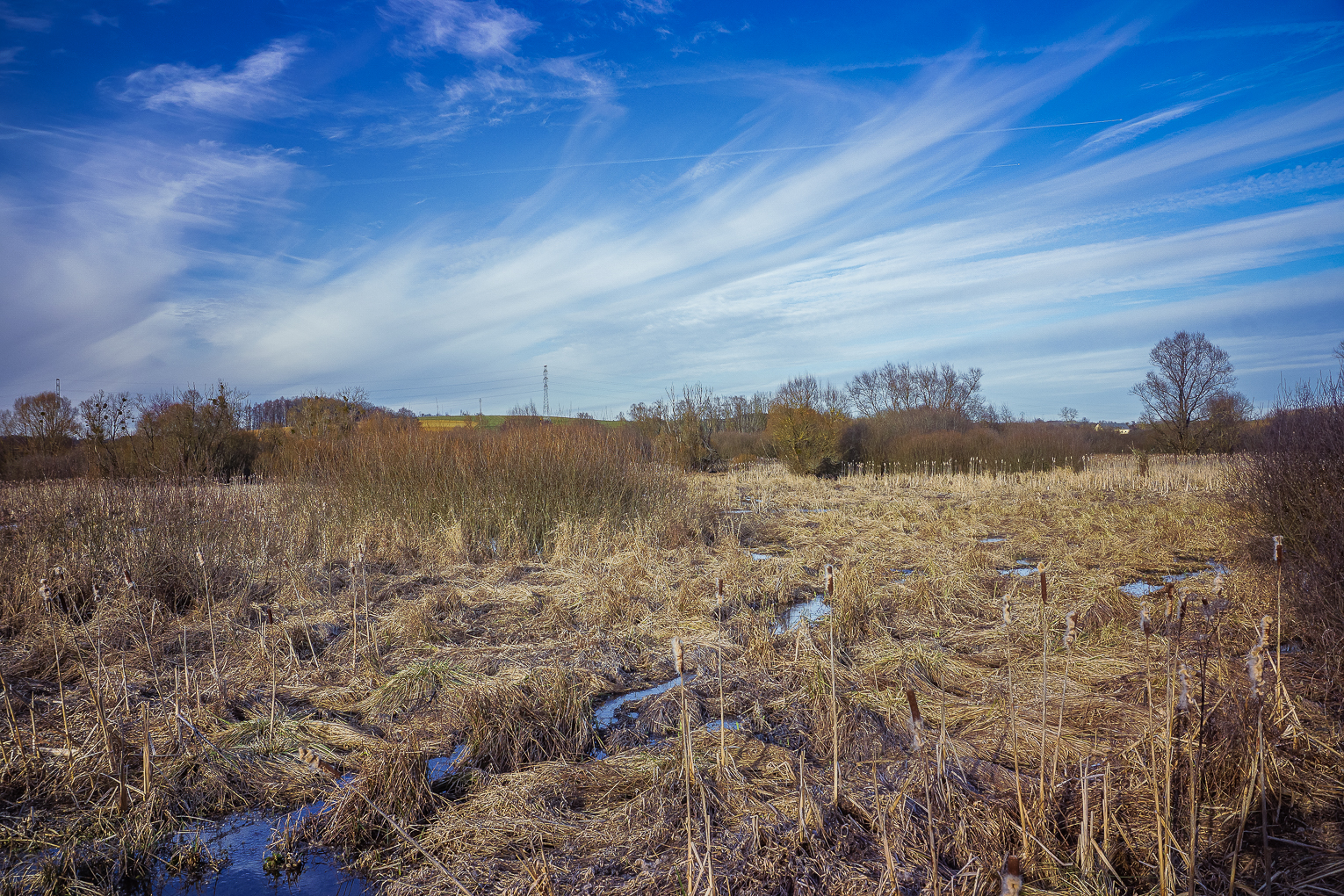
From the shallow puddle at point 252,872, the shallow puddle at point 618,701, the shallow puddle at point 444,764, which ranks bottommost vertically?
the shallow puddle at point 252,872

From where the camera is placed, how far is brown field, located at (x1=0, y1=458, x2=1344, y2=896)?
94.6 inches

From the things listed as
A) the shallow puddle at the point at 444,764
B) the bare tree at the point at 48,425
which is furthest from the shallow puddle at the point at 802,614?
the bare tree at the point at 48,425

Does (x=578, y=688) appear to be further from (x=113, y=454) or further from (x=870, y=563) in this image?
(x=113, y=454)

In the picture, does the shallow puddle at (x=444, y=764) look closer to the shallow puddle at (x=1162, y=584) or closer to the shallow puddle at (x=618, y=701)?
the shallow puddle at (x=618, y=701)

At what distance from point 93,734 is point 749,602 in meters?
4.94

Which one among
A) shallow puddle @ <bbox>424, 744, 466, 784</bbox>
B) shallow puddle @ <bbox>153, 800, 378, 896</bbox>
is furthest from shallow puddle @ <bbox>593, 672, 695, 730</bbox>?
shallow puddle @ <bbox>153, 800, 378, 896</bbox>

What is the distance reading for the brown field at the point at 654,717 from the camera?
2402mm

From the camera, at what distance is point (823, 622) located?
5.42m

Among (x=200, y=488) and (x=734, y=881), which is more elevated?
(x=200, y=488)

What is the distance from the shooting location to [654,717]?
A: 153 inches

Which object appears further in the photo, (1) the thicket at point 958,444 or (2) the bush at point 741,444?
(2) the bush at point 741,444

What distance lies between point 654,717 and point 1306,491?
541 cm

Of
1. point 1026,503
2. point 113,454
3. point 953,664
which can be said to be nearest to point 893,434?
point 1026,503

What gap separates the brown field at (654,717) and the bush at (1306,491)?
0.94ft
